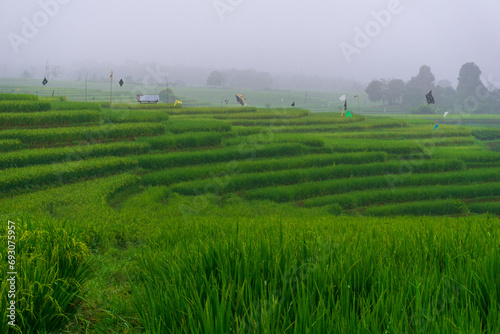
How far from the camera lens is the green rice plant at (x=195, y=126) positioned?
21.9m

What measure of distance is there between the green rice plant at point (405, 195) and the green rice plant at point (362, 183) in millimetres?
581

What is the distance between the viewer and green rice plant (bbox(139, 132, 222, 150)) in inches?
769

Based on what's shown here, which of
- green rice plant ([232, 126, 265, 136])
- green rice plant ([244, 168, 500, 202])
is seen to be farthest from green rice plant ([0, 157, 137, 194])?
green rice plant ([232, 126, 265, 136])

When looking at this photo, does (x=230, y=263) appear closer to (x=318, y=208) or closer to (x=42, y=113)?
(x=318, y=208)

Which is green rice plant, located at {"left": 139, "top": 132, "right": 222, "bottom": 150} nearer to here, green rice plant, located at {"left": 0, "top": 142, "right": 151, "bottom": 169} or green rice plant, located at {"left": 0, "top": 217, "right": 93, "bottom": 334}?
green rice plant, located at {"left": 0, "top": 142, "right": 151, "bottom": 169}

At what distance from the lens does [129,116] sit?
22.5 metres

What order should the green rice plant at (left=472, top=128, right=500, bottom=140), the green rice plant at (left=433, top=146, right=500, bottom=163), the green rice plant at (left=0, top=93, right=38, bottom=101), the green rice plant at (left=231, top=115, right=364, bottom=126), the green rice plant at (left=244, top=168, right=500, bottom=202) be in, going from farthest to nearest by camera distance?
the green rice plant at (left=472, top=128, right=500, bottom=140), the green rice plant at (left=231, top=115, right=364, bottom=126), the green rice plant at (left=433, top=146, right=500, bottom=163), the green rice plant at (left=0, top=93, right=38, bottom=101), the green rice plant at (left=244, top=168, right=500, bottom=202)

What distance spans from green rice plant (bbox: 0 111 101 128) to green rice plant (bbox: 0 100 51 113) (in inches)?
37.3

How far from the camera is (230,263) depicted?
97.2 inches

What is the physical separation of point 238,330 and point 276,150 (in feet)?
62.9

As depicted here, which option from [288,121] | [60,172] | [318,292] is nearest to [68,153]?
[60,172]

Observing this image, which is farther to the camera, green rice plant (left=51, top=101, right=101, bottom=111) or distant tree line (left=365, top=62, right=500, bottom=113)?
distant tree line (left=365, top=62, right=500, bottom=113)

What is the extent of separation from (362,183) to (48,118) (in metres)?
15.5

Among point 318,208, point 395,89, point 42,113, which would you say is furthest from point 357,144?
point 395,89
